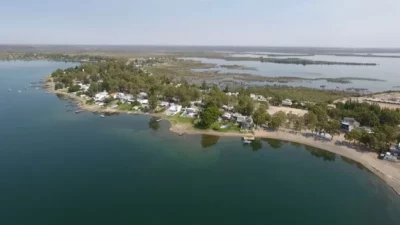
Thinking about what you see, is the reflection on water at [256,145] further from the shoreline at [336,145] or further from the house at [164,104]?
the house at [164,104]

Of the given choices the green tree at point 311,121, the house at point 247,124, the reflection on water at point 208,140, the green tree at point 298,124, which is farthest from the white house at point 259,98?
the reflection on water at point 208,140

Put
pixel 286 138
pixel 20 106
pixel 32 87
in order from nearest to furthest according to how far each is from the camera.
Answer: pixel 286 138
pixel 20 106
pixel 32 87

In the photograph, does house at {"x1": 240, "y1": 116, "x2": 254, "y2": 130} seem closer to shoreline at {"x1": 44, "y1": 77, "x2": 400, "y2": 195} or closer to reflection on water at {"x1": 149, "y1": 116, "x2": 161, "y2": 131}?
shoreline at {"x1": 44, "y1": 77, "x2": 400, "y2": 195}

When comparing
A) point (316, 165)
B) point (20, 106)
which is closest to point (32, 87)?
point (20, 106)

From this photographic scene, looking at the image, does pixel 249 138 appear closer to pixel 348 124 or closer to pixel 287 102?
pixel 348 124

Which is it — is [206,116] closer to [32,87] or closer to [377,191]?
[377,191]

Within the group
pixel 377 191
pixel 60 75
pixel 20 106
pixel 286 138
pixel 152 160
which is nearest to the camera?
pixel 377 191

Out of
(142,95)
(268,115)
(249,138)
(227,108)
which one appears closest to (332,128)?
(268,115)
